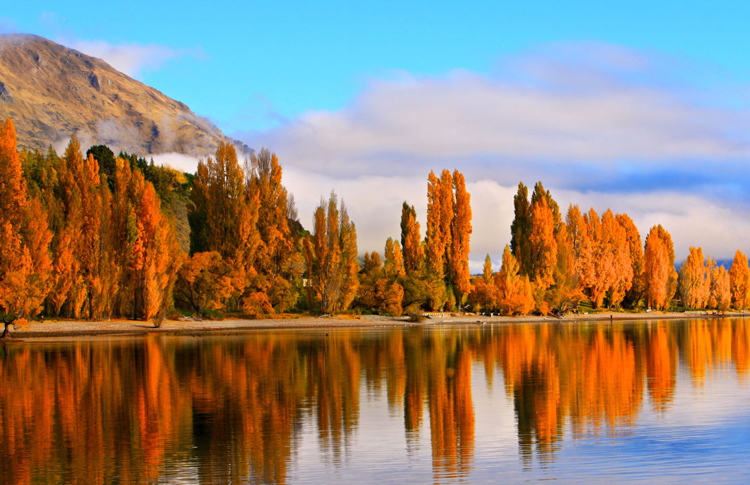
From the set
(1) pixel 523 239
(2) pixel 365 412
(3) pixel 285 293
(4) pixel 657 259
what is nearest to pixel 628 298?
(4) pixel 657 259

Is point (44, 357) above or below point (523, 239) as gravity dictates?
below

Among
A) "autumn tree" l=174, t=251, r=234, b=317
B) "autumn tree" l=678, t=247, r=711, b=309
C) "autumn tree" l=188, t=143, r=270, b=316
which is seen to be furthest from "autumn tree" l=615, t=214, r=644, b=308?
"autumn tree" l=174, t=251, r=234, b=317

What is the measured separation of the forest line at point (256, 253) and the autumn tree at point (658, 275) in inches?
7.4

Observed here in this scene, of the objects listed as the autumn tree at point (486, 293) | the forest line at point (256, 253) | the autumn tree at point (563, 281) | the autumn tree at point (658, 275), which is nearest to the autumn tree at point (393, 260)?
the forest line at point (256, 253)

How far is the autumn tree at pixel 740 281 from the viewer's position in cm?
11299

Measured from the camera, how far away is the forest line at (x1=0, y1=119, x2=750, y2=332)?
153 ft

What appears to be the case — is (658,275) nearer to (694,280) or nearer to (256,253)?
(694,280)

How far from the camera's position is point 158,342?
4091 cm

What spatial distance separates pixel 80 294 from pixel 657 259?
75.2 m

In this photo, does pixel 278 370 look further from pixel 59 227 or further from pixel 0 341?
pixel 59 227

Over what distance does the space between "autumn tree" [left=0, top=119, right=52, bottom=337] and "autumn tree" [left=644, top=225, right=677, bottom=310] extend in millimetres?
77462

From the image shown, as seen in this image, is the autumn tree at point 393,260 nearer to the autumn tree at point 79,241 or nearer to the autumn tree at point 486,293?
the autumn tree at point 486,293

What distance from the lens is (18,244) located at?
4303 centimetres

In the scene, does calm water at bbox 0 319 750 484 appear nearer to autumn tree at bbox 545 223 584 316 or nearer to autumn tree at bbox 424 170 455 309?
autumn tree at bbox 424 170 455 309
